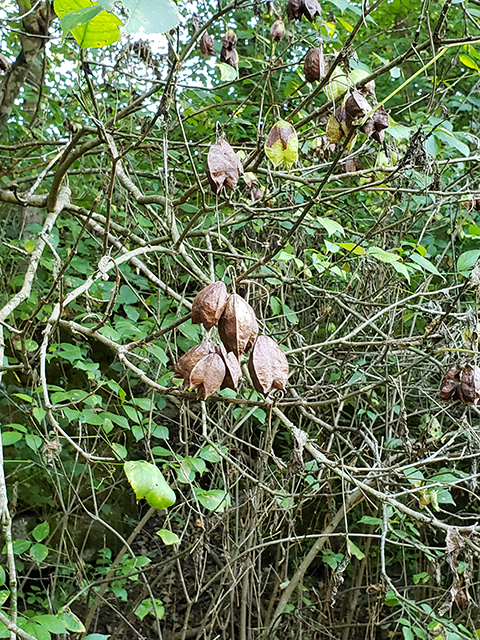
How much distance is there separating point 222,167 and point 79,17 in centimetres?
64

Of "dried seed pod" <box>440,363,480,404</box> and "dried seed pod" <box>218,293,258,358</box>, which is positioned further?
"dried seed pod" <box>440,363,480,404</box>

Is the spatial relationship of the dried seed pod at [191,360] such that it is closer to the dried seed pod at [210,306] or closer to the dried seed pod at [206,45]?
the dried seed pod at [210,306]

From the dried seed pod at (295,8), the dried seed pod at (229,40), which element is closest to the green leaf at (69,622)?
the dried seed pod at (295,8)

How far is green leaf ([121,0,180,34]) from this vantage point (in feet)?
1.91

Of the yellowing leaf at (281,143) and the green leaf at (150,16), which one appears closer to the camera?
the green leaf at (150,16)

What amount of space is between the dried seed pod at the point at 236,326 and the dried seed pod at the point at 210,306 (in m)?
0.01

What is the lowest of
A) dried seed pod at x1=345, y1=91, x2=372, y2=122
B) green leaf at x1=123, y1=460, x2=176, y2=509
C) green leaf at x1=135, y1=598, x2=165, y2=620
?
green leaf at x1=135, y1=598, x2=165, y2=620

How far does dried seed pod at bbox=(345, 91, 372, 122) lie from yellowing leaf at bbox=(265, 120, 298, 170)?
0.16 meters

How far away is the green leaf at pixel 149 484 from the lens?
1188 millimetres

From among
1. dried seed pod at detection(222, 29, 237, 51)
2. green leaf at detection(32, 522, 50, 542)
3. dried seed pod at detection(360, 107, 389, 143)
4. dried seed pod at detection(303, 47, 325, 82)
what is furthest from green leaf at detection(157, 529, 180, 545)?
dried seed pod at detection(222, 29, 237, 51)

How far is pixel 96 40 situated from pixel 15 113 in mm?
3429

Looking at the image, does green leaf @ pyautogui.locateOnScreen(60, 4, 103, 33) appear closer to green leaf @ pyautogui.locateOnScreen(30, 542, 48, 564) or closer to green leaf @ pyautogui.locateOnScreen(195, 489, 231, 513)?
green leaf @ pyautogui.locateOnScreen(195, 489, 231, 513)

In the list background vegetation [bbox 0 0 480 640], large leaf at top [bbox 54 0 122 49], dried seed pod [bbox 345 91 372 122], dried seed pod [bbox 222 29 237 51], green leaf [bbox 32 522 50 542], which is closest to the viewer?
large leaf at top [bbox 54 0 122 49]

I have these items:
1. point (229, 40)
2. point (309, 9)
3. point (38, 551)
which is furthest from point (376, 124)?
point (38, 551)
